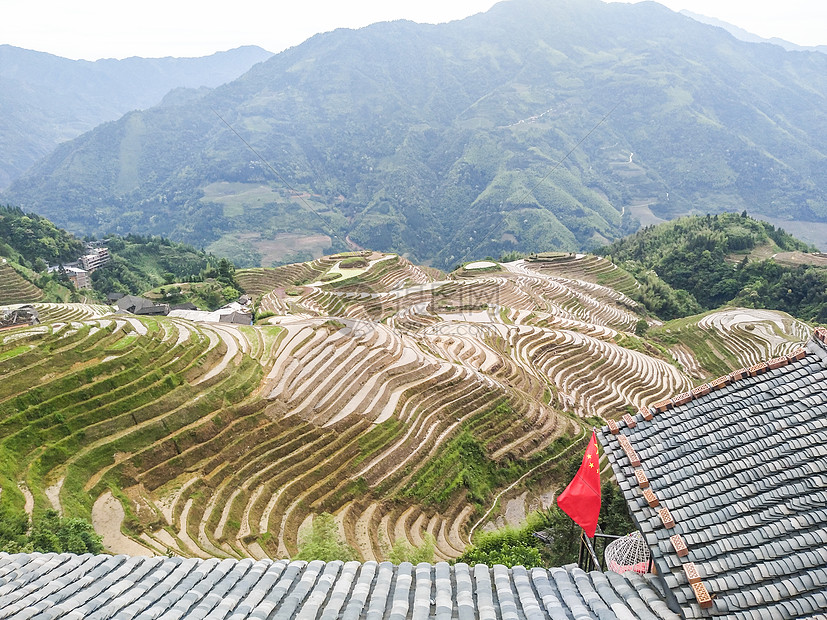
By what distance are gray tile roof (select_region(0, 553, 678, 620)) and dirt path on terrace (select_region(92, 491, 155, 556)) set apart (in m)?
7.51

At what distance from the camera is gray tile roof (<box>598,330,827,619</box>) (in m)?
5.02

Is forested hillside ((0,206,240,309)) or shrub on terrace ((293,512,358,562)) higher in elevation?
shrub on terrace ((293,512,358,562))

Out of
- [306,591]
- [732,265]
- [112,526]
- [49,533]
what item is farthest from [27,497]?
[732,265]

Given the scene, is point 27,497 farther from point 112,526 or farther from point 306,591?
point 306,591

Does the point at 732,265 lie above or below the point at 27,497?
below

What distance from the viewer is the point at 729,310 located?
54.0 m

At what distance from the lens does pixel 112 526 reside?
14.0m

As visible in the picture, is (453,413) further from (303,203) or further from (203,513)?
(303,203)

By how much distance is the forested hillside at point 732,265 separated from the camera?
58.8 metres

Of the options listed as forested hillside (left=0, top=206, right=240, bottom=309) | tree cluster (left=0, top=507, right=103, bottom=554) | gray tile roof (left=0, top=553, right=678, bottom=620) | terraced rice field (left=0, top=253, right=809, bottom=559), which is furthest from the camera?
forested hillside (left=0, top=206, right=240, bottom=309)

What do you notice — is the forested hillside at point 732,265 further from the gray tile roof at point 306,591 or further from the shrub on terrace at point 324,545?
the gray tile roof at point 306,591

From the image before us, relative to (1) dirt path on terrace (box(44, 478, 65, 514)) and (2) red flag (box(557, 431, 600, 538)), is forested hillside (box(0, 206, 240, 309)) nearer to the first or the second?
(1) dirt path on terrace (box(44, 478, 65, 514))

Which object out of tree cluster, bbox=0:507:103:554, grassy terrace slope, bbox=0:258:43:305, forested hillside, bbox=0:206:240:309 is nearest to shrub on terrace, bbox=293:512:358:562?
tree cluster, bbox=0:507:103:554

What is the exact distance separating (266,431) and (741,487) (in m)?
15.8
